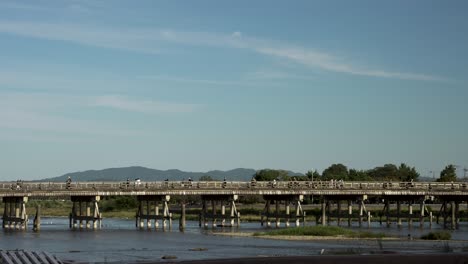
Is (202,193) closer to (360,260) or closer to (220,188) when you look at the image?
(220,188)

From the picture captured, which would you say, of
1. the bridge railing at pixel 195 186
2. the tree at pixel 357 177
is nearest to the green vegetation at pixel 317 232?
the bridge railing at pixel 195 186

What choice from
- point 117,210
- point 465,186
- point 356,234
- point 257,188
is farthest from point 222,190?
point 117,210

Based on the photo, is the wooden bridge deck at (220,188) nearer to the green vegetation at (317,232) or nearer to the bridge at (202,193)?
the bridge at (202,193)

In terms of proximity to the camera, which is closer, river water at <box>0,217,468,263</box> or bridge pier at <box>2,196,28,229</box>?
river water at <box>0,217,468,263</box>

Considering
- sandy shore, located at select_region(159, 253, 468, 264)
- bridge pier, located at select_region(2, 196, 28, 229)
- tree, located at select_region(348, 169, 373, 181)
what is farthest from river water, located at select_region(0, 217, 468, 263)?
tree, located at select_region(348, 169, 373, 181)

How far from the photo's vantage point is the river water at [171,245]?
5016 centimetres

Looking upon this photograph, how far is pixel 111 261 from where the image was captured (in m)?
45.3

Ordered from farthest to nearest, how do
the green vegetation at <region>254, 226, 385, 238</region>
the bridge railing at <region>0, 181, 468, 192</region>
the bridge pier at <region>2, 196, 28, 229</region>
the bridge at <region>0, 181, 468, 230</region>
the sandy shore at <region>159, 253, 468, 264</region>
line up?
the bridge railing at <region>0, 181, 468, 192</region> → the bridge at <region>0, 181, 468, 230</region> → the bridge pier at <region>2, 196, 28, 229</region> → the green vegetation at <region>254, 226, 385, 238</region> → the sandy shore at <region>159, 253, 468, 264</region>

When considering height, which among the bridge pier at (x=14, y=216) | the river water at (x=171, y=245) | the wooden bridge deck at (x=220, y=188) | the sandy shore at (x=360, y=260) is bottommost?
the river water at (x=171, y=245)

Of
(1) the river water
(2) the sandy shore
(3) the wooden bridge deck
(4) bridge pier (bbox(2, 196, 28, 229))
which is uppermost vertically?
(3) the wooden bridge deck

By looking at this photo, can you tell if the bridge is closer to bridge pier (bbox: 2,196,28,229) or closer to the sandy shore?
bridge pier (bbox: 2,196,28,229)

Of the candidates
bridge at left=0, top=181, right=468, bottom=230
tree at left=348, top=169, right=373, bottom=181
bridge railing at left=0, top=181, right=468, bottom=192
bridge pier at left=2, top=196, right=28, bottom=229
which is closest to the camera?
bridge pier at left=2, top=196, right=28, bottom=229

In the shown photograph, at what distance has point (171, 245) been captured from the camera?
5956 cm

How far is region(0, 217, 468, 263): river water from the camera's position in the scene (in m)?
50.2
